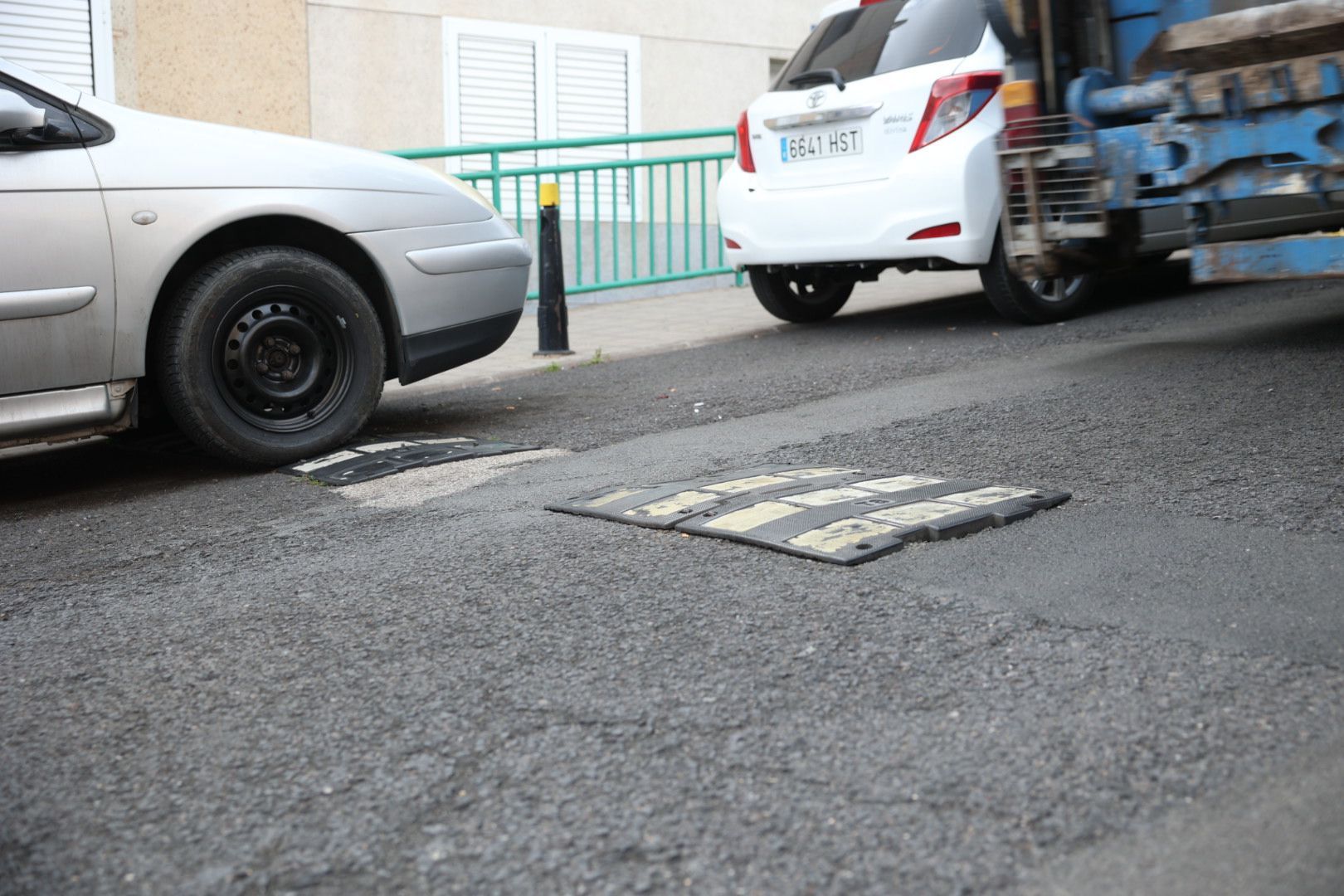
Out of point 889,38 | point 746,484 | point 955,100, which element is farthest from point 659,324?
point 746,484

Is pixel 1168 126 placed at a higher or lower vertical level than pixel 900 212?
higher

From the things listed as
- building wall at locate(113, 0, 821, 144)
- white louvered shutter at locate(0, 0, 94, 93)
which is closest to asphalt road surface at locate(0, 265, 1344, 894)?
white louvered shutter at locate(0, 0, 94, 93)

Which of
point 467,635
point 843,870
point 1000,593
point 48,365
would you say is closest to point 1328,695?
point 1000,593

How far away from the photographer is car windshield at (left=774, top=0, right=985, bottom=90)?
7148 mm

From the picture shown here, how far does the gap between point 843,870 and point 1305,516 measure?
2.16m

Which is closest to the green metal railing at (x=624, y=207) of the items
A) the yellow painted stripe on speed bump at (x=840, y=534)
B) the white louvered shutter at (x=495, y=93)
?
the white louvered shutter at (x=495, y=93)

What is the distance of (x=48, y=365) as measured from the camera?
180 inches

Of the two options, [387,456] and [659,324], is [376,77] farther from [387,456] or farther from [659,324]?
[387,456]

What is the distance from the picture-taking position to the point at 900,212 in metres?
7.17

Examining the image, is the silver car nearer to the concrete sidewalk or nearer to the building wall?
the concrete sidewalk

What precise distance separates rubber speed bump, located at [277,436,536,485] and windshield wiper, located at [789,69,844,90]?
10.8ft

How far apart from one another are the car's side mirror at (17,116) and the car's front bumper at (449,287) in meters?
1.17

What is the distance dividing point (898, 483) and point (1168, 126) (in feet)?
7.97

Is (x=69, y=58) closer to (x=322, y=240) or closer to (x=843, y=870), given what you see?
(x=322, y=240)
